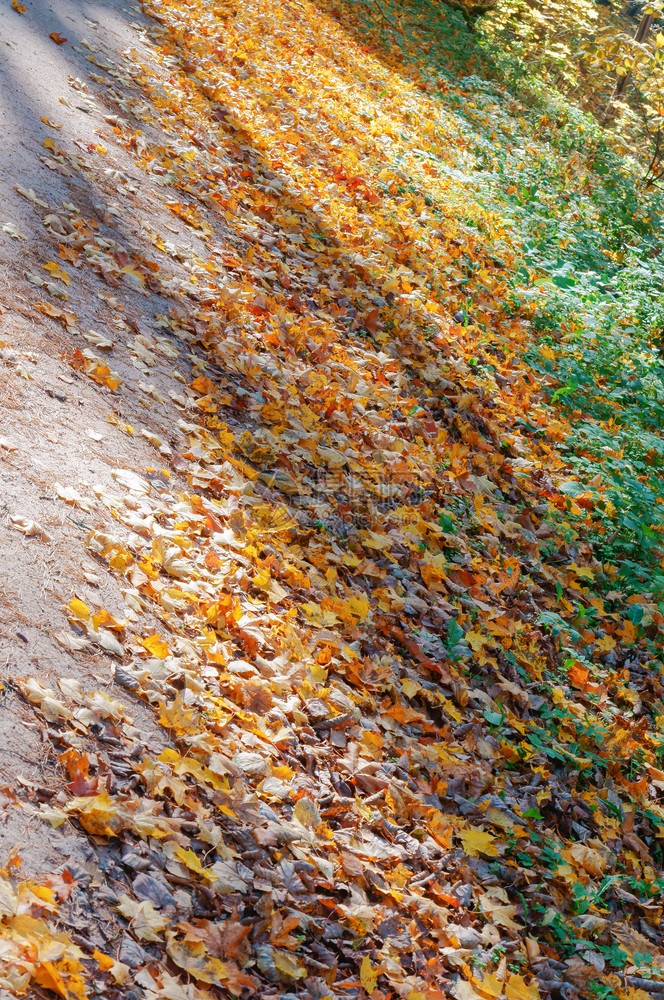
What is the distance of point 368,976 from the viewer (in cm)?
241

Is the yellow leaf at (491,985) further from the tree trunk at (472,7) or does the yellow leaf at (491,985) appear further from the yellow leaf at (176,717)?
the tree trunk at (472,7)

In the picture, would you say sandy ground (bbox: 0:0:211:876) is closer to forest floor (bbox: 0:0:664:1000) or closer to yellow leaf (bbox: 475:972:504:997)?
forest floor (bbox: 0:0:664:1000)

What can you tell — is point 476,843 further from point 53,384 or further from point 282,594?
point 53,384

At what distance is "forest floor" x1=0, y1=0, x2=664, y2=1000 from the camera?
2.31m

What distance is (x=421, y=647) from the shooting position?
3910 mm

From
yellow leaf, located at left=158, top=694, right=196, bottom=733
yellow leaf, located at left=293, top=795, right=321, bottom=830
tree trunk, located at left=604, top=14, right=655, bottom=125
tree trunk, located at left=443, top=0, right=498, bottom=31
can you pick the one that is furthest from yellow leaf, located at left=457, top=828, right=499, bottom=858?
tree trunk, located at left=443, top=0, right=498, bottom=31

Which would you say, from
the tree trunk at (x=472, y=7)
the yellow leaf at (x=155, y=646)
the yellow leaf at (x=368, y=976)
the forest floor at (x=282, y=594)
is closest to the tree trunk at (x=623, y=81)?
the tree trunk at (x=472, y=7)

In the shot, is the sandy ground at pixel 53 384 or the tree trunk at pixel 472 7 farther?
the tree trunk at pixel 472 7

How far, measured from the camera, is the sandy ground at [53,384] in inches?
96.7

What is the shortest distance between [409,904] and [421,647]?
1.41 metres

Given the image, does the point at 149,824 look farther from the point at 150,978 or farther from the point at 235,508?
the point at 235,508

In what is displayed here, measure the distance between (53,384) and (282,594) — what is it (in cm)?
157

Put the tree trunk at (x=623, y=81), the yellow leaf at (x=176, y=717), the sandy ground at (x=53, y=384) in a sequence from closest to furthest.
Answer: the sandy ground at (x=53, y=384) → the yellow leaf at (x=176, y=717) → the tree trunk at (x=623, y=81)

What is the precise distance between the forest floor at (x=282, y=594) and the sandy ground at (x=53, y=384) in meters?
0.02
